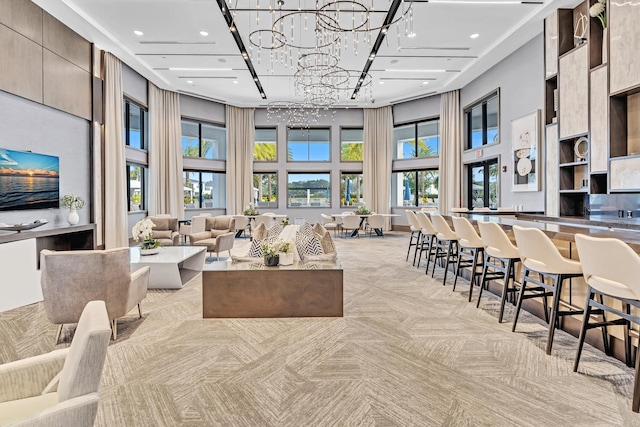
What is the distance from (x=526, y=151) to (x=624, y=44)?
3.25 metres

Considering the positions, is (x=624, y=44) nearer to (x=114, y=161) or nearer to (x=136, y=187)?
(x=114, y=161)

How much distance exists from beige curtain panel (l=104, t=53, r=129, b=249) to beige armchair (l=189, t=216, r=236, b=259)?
76.9 inches

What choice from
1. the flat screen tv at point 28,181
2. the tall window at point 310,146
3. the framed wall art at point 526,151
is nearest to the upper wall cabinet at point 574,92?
the framed wall art at point 526,151

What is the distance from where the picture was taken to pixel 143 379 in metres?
2.63

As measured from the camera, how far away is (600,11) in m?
5.42

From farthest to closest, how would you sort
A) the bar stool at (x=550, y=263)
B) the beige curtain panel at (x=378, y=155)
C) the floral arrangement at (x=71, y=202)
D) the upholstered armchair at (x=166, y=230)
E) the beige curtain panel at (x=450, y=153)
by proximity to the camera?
the beige curtain panel at (x=378, y=155) → the beige curtain panel at (x=450, y=153) → the upholstered armchair at (x=166, y=230) → the floral arrangement at (x=71, y=202) → the bar stool at (x=550, y=263)

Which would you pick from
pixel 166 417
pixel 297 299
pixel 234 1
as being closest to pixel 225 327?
pixel 297 299

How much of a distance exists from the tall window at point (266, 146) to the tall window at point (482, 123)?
6869 mm

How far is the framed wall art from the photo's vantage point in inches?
298

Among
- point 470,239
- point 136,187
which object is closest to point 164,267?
point 470,239

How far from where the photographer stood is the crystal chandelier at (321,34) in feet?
18.1

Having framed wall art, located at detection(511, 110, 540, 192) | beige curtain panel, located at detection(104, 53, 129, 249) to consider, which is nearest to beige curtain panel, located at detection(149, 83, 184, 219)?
beige curtain panel, located at detection(104, 53, 129, 249)

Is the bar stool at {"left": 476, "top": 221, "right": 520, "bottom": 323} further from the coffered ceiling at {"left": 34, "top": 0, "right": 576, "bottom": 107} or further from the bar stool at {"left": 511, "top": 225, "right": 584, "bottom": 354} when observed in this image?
the coffered ceiling at {"left": 34, "top": 0, "right": 576, "bottom": 107}

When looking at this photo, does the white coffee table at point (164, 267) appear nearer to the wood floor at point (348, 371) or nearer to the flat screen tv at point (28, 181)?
the wood floor at point (348, 371)
